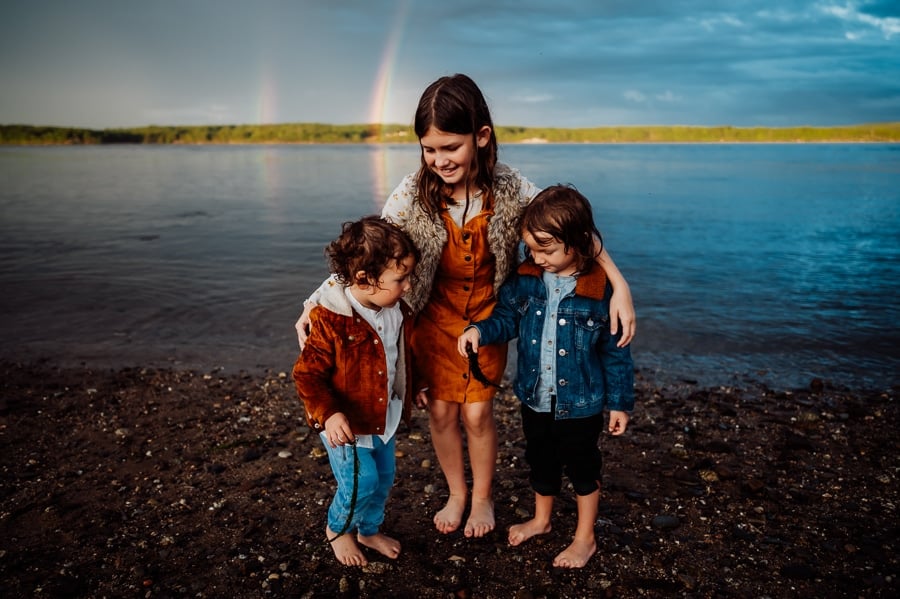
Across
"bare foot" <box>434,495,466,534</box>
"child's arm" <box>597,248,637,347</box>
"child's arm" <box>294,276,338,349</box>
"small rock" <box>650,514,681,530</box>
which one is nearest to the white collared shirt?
"child's arm" <box>294,276,338,349</box>

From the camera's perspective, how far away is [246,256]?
603 inches

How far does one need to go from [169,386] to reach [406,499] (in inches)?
144

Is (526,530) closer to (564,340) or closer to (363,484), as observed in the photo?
(363,484)

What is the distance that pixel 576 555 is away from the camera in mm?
3818

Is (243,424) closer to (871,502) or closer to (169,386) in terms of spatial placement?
(169,386)

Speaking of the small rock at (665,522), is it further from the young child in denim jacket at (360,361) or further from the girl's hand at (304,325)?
the girl's hand at (304,325)

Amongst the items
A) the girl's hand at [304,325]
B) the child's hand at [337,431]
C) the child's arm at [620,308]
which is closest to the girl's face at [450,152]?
the child's arm at [620,308]

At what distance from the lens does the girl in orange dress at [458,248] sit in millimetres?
3428

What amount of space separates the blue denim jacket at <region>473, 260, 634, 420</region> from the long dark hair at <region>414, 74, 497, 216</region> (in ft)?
2.22

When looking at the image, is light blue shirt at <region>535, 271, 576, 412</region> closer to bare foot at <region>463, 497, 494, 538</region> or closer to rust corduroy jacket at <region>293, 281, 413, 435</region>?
rust corduroy jacket at <region>293, 281, 413, 435</region>

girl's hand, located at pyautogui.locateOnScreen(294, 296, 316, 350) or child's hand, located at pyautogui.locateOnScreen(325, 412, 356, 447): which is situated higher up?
girl's hand, located at pyautogui.locateOnScreen(294, 296, 316, 350)

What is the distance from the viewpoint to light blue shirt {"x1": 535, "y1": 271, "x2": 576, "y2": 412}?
3506mm

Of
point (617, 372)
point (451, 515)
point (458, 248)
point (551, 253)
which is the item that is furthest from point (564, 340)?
point (451, 515)

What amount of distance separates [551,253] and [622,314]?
Result: 543 millimetres
